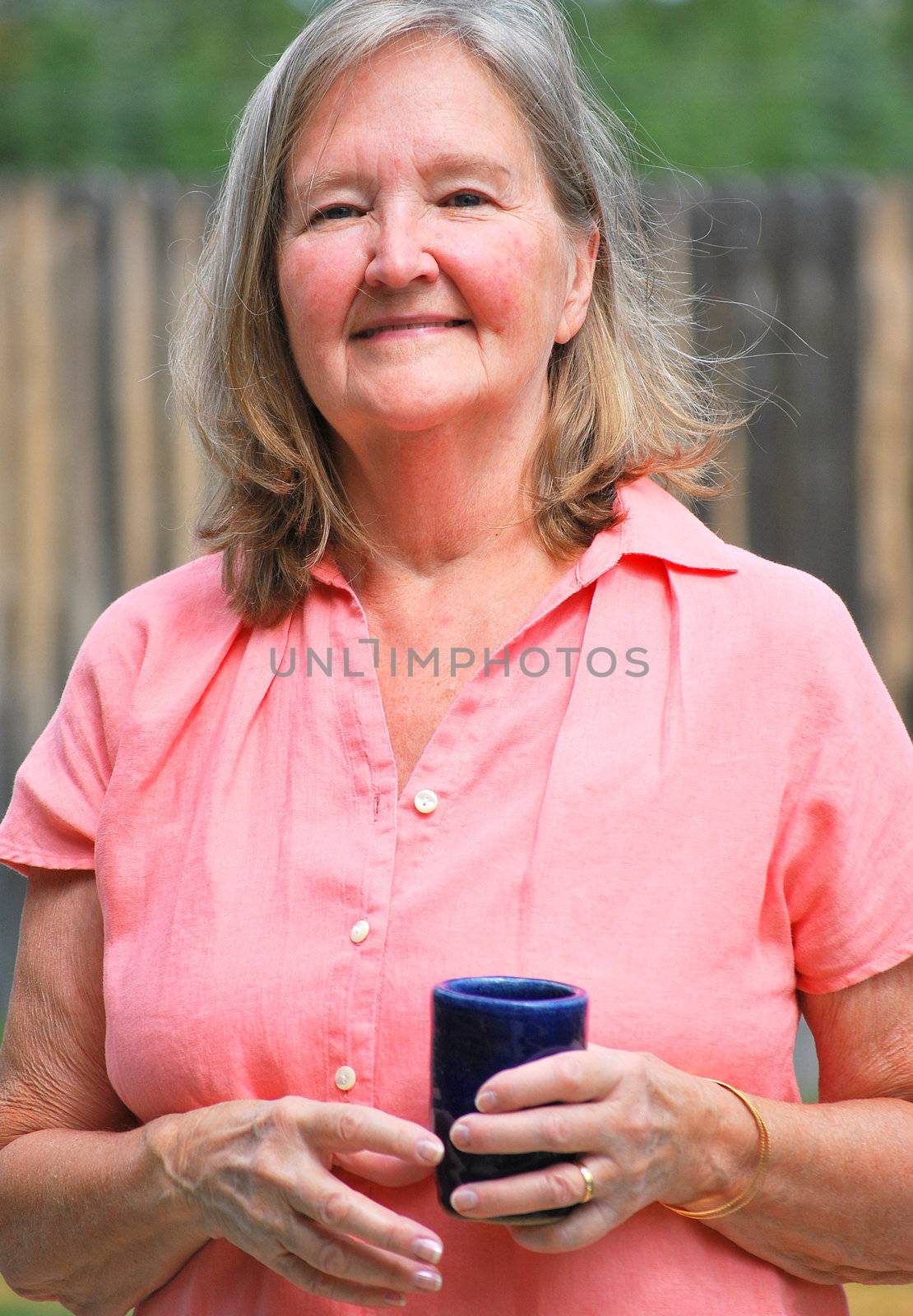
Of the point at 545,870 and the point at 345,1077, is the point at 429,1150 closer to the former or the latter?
the point at 345,1077

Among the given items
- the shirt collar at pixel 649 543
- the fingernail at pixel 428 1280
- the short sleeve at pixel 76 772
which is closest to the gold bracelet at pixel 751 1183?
the fingernail at pixel 428 1280

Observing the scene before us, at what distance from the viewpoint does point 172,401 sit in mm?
4719

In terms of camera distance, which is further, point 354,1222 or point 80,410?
point 80,410

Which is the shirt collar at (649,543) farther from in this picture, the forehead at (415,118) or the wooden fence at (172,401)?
the wooden fence at (172,401)

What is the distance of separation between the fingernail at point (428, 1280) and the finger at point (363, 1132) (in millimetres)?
136

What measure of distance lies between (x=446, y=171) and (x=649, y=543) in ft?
1.77

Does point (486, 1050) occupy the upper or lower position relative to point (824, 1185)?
upper

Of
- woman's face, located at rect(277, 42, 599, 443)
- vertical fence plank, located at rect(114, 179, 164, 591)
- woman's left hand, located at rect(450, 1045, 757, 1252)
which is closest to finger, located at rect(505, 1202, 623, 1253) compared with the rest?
woman's left hand, located at rect(450, 1045, 757, 1252)

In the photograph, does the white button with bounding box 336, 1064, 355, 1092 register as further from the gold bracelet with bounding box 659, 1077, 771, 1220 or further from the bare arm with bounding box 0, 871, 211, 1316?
the gold bracelet with bounding box 659, 1077, 771, 1220

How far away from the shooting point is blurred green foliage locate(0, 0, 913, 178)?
1008cm

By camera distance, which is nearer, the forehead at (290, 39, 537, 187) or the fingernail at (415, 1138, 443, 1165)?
the fingernail at (415, 1138, 443, 1165)

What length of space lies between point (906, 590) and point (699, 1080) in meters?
3.22

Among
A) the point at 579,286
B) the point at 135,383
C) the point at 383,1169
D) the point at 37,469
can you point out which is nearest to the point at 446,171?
the point at 579,286

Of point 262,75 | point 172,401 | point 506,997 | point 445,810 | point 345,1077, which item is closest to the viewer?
point 506,997
